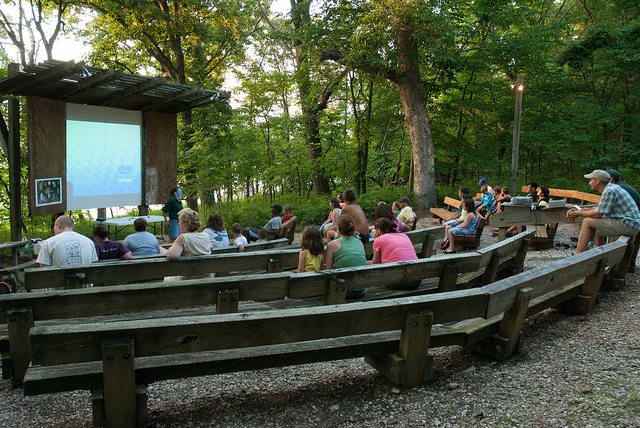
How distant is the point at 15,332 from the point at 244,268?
7.24 feet

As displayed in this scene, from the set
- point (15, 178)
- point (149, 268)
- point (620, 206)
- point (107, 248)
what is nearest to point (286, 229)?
point (107, 248)

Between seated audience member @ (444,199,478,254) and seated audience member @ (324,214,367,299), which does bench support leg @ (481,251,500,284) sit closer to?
seated audience member @ (324,214,367,299)

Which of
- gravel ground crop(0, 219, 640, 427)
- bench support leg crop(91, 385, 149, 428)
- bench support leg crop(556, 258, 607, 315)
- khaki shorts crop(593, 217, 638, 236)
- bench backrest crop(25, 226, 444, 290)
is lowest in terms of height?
gravel ground crop(0, 219, 640, 427)

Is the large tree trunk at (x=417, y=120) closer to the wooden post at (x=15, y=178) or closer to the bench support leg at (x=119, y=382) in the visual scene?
the wooden post at (x=15, y=178)

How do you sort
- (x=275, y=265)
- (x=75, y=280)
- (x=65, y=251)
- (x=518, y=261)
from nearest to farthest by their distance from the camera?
1. (x=75, y=280)
2. (x=275, y=265)
3. (x=65, y=251)
4. (x=518, y=261)

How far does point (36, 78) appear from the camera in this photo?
857cm

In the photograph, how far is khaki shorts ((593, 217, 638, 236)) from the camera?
5936mm

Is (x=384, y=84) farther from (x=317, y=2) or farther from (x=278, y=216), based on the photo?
(x=278, y=216)

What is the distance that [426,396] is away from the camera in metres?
2.97

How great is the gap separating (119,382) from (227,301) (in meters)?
1.13

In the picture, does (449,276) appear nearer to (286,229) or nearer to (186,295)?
(186,295)

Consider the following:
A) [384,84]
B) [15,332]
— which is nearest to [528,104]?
[384,84]

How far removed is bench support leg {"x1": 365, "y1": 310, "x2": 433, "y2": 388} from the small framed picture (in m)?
8.88

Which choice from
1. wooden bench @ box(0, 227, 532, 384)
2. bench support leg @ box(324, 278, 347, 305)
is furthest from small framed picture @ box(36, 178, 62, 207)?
bench support leg @ box(324, 278, 347, 305)
